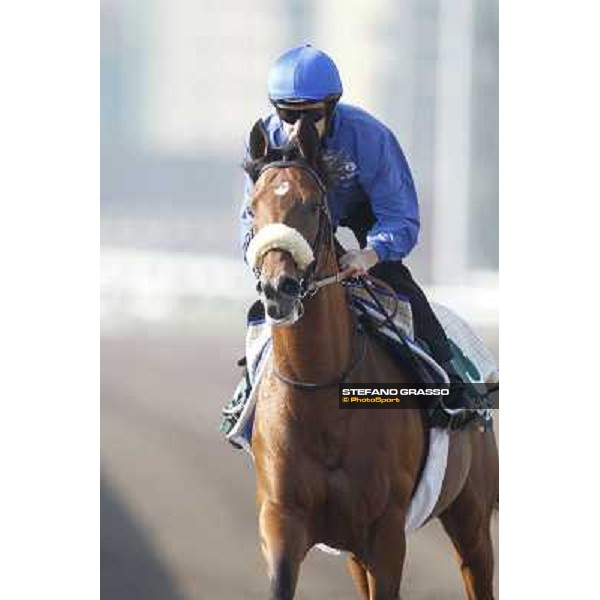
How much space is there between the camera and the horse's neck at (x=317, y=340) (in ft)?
11.9

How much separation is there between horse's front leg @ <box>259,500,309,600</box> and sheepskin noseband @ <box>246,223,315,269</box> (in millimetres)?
645

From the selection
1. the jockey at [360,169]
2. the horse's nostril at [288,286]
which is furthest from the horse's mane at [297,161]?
the horse's nostril at [288,286]

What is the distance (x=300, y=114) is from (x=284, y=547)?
110cm

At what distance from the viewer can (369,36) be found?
4449 millimetres

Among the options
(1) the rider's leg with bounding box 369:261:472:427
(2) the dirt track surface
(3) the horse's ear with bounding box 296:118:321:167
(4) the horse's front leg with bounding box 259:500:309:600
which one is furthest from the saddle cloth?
(3) the horse's ear with bounding box 296:118:321:167

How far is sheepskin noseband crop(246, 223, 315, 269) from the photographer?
11.3 feet

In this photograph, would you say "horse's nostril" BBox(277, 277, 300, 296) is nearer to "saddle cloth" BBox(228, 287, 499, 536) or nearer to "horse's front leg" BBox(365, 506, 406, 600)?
"saddle cloth" BBox(228, 287, 499, 536)

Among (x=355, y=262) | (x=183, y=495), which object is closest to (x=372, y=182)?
(x=355, y=262)

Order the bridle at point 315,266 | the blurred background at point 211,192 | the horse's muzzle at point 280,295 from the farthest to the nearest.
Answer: the blurred background at point 211,192
the bridle at point 315,266
the horse's muzzle at point 280,295

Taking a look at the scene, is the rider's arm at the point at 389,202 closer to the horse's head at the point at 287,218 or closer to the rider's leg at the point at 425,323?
the rider's leg at the point at 425,323

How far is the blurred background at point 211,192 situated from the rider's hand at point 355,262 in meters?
0.68

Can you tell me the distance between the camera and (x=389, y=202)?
407cm
